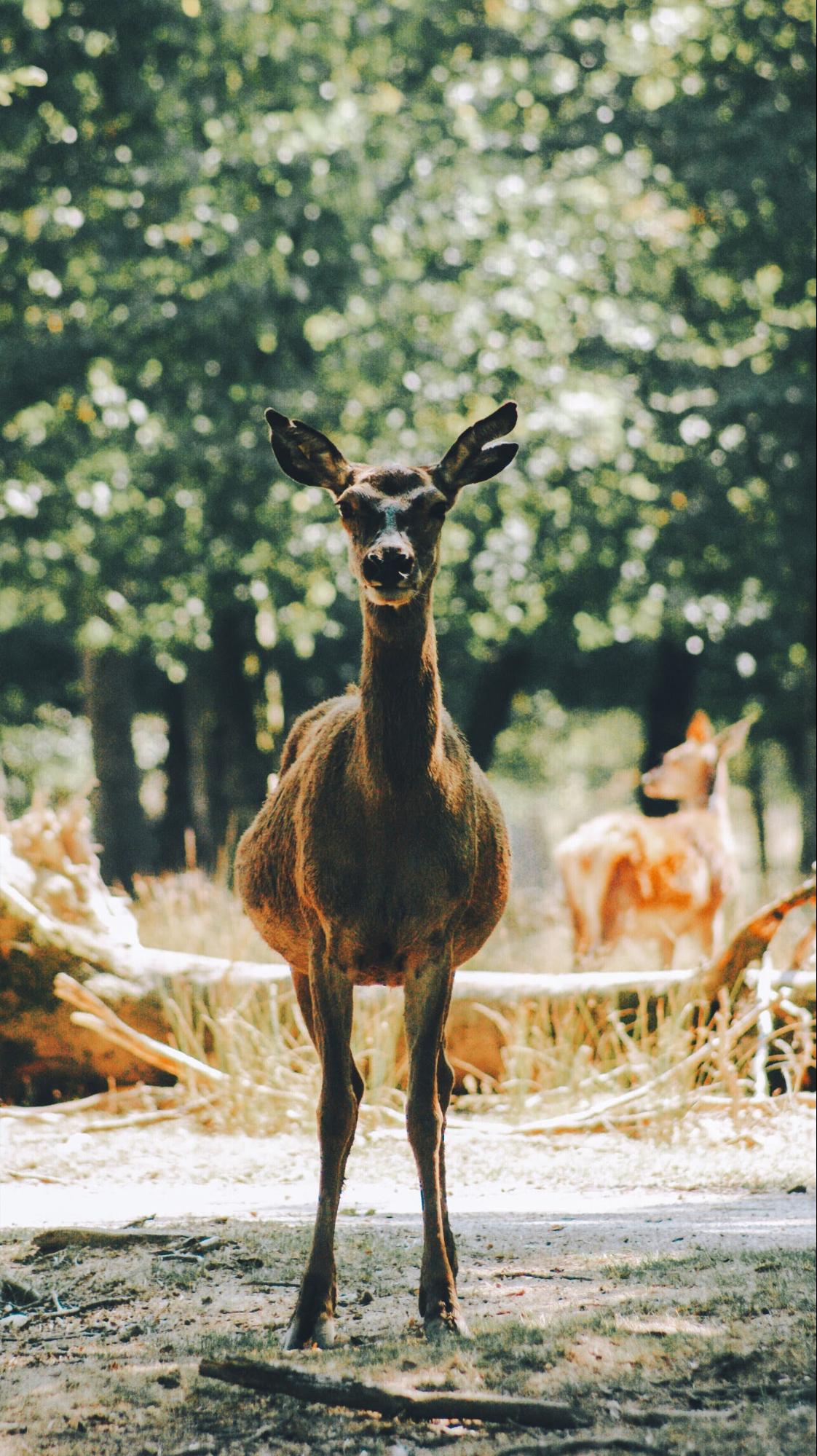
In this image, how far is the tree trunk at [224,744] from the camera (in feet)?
63.0

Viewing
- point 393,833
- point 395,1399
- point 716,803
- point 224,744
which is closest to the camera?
point 395,1399

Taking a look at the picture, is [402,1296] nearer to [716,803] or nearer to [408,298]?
[716,803]

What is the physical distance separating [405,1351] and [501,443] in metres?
2.51

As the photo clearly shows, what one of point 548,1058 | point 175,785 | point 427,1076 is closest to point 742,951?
point 548,1058

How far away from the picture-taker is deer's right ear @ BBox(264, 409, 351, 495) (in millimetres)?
4234

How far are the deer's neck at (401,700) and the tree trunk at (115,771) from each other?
15182 mm

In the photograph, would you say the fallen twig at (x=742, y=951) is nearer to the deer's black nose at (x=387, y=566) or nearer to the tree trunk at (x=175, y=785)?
the deer's black nose at (x=387, y=566)

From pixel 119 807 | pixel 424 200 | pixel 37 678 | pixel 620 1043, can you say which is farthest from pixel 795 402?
pixel 37 678

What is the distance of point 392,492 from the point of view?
13.7ft

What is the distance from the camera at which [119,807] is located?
775 inches

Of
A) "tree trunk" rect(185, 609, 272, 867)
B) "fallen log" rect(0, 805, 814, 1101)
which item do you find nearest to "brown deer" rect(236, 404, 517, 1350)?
"fallen log" rect(0, 805, 814, 1101)

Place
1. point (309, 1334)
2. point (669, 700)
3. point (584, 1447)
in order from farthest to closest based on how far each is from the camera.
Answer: point (669, 700) < point (309, 1334) < point (584, 1447)

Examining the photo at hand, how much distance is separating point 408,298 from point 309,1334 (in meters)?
14.2

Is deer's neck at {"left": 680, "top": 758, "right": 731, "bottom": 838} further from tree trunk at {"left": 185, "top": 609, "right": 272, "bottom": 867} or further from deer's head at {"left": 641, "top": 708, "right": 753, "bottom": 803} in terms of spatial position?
tree trunk at {"left": 185, "top": 609, "right": 272, "bottom": 867}
